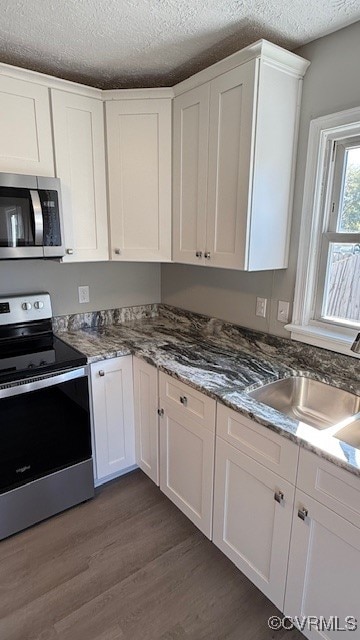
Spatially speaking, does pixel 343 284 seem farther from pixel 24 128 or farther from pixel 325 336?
pixel 24 128

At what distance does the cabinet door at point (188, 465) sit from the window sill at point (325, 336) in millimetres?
679

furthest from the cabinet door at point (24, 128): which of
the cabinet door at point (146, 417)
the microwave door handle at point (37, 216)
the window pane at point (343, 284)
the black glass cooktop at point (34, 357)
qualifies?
the window pane at point (343, 284)

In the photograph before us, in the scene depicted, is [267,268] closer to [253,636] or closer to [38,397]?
[38,397]

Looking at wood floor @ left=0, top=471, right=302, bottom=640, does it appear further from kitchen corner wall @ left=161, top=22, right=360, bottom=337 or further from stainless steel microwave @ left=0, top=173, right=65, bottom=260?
stainless steel microwave @ left=0, top=173, right=65, bottom=260

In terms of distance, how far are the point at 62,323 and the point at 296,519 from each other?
1716 mm

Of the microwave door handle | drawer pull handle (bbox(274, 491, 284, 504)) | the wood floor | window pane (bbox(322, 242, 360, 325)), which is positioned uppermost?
the microwave door handle

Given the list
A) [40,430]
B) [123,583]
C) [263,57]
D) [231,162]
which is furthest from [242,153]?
[123,583]

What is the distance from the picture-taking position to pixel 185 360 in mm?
1860

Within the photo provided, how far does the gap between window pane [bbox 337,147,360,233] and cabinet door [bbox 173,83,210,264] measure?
0.66 meters

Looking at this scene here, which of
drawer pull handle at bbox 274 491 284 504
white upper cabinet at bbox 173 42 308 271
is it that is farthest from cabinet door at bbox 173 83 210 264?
drawer pull handle at bbox 274 491 284 504

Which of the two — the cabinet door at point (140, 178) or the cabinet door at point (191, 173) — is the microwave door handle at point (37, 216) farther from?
the cabinet door at point (191, 173)

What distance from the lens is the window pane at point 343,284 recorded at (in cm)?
170

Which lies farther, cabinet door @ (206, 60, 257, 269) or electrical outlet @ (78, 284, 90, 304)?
electrical outlet @ (78, 284, 90, 304)

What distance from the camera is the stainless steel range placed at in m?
1.68
